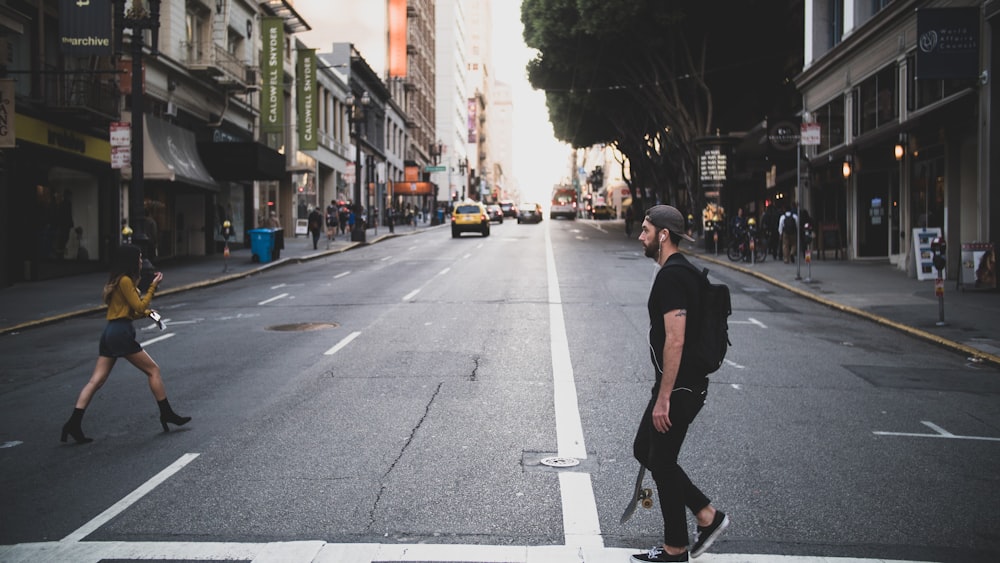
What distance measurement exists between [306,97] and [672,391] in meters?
41.3

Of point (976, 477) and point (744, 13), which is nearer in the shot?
point (976, 477)

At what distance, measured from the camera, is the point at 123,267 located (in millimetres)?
7648

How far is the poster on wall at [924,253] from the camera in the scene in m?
20.5

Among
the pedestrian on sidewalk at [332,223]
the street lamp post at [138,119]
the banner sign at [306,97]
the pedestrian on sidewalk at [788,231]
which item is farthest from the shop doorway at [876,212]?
the banner sign at [306,97]

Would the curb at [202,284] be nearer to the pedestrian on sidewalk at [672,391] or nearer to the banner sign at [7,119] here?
the banner sign at [7,119]

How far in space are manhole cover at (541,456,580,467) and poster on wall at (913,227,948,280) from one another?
1662 centimetres

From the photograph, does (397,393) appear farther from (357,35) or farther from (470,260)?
(357,35)

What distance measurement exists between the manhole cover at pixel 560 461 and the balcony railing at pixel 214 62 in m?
27.8

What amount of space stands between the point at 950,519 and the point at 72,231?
24.3 metres

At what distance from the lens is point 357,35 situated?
66375 millimetres

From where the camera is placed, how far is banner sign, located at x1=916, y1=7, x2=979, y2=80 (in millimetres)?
18391

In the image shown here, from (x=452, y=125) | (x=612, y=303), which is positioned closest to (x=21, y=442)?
(x=612, y=303)

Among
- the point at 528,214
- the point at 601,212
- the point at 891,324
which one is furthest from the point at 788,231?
the point at 601,212

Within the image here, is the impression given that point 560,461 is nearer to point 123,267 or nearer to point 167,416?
point 167,416
